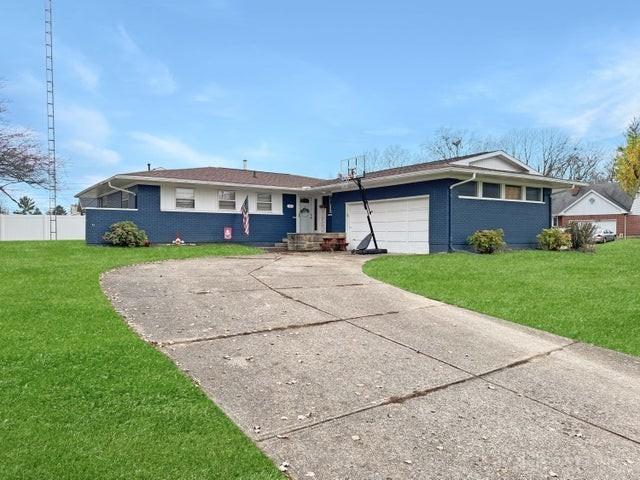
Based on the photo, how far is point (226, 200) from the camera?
1833 centimetres

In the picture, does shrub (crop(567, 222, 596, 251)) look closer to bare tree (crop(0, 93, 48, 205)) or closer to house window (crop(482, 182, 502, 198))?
house window (crop(482, 182, 502, 198))

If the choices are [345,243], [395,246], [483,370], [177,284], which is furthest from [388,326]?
[345,243]

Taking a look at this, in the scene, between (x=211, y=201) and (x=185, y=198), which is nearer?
(x=185, y=198)

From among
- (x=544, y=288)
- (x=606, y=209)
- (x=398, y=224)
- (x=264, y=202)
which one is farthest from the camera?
(x=606, y=209)

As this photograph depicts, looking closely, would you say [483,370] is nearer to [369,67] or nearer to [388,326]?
[388,326]

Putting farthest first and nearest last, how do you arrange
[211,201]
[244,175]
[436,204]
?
[244,175] < [211,201] < [436,204]

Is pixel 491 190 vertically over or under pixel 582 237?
over

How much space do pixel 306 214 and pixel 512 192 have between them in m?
8.83

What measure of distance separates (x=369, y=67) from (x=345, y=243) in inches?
289

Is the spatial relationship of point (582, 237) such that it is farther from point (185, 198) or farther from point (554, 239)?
point (185, 198)

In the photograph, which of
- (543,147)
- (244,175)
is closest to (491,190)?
(244,175)

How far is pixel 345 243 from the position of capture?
17812 millimetres

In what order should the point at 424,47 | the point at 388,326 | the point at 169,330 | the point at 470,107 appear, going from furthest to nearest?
the point at 470,107, the point at 424,47, the point at 388,326, the point at 169,330

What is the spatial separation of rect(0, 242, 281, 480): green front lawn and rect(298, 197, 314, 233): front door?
15.1 metres
